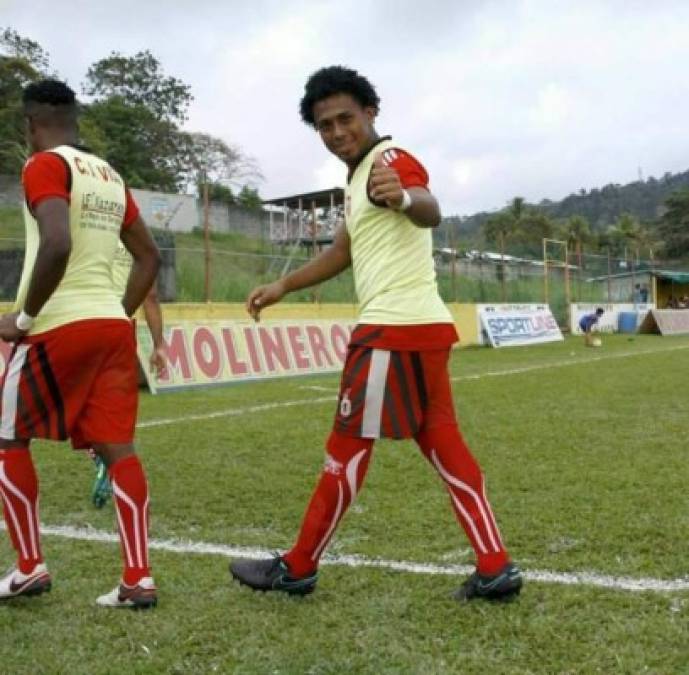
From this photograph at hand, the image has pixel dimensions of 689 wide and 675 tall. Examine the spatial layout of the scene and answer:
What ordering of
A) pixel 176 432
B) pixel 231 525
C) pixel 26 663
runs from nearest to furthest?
pixel 26 663
pixel 231 525
pixel 176 432

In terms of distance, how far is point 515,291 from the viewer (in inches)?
1032

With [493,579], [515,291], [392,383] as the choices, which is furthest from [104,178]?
[515,291]

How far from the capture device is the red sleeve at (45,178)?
287 cm

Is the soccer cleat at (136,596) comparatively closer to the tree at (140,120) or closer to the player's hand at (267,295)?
the player's hand at (267,295)

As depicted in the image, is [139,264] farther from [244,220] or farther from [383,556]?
[244,220]

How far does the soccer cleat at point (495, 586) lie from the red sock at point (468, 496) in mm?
24

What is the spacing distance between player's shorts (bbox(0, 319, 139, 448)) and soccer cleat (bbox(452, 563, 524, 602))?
1.29 m

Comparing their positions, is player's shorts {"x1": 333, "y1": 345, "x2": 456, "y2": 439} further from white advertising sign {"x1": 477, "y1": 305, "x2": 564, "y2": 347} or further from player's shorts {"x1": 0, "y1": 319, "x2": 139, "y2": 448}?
white advertising sign {"x1": 477, "y1": 305, "x2": 564, "y2": 347}

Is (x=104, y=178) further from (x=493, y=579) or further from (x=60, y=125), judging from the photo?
(x=493, y=579)

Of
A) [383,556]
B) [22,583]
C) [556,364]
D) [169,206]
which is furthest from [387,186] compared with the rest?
[169,206]

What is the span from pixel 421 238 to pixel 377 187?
0.36 m

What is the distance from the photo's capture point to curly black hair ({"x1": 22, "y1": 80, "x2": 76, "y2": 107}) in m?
3.05

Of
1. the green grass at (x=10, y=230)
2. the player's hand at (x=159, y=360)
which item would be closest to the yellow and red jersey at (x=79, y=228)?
the player's hand at (x=159, y=360)

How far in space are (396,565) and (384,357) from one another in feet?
3.40
